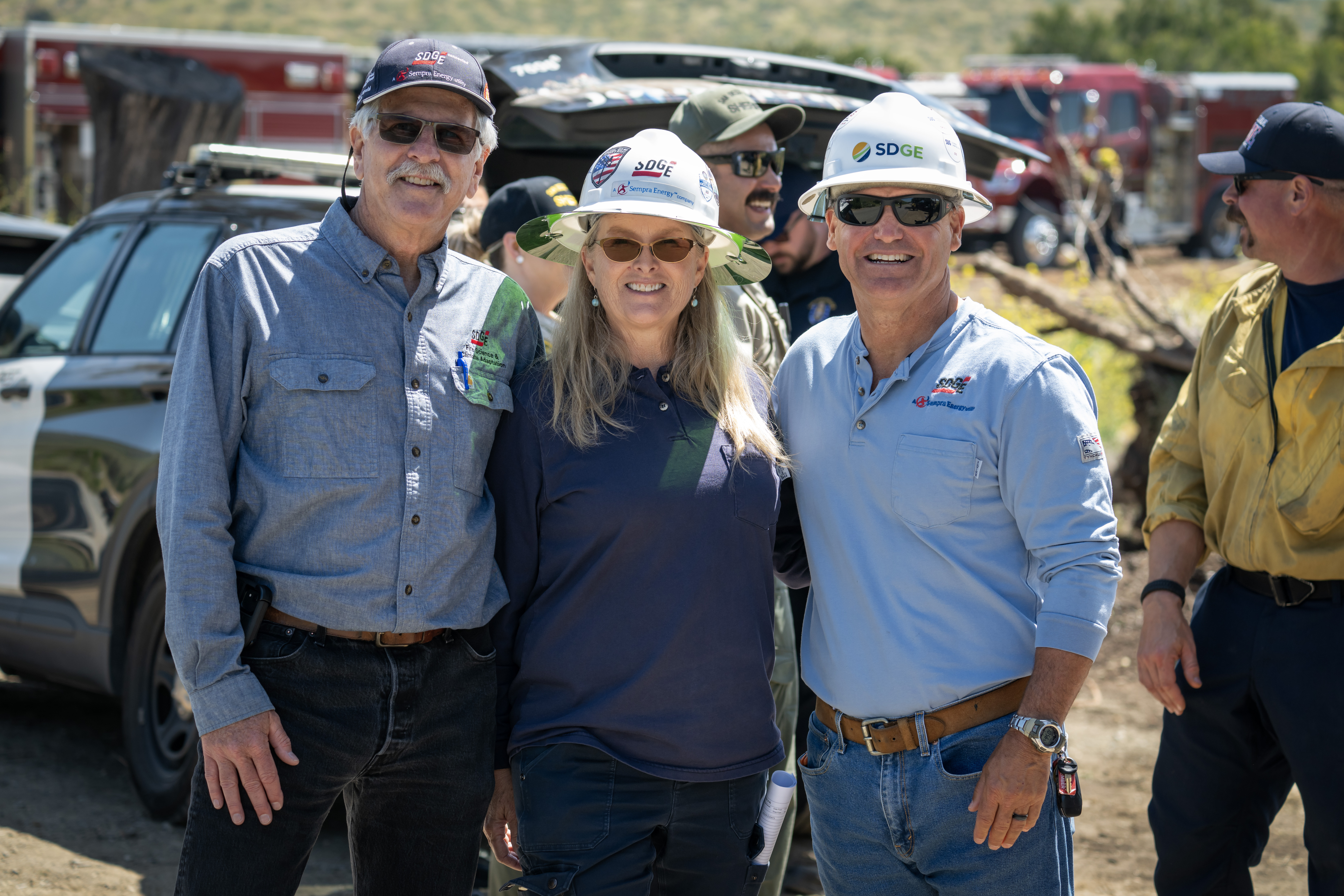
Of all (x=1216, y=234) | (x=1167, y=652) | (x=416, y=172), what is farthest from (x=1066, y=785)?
(x=1216, y=234)

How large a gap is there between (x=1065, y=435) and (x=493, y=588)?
3.77 ft

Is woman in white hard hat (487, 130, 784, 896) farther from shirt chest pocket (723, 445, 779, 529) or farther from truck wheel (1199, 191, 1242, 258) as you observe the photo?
truck wheel (1199, 191, 1242, 258)

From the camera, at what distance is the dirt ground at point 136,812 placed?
3988 mm

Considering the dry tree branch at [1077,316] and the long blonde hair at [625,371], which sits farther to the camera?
the dry tree branch at [1077,316]

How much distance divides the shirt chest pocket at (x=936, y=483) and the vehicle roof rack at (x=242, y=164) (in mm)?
3003

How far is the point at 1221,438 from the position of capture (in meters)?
3.18

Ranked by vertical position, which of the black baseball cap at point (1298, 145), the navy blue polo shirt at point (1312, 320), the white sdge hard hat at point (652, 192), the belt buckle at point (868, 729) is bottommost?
the belt buckle at point (868, 729)

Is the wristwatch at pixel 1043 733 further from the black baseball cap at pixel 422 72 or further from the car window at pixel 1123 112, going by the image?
the car window at pixel 1123 112

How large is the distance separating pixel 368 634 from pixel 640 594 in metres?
0.53

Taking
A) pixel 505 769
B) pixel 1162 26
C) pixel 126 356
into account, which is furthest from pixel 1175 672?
pixel 1162 26

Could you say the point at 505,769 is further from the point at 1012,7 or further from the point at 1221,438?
the point at 1012,7

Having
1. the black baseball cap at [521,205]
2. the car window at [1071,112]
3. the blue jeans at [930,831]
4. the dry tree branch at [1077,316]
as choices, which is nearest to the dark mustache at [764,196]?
the black baseball cap at [521,205]

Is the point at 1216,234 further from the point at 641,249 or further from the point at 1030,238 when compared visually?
the point at 641,249

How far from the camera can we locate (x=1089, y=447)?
2293 mm
